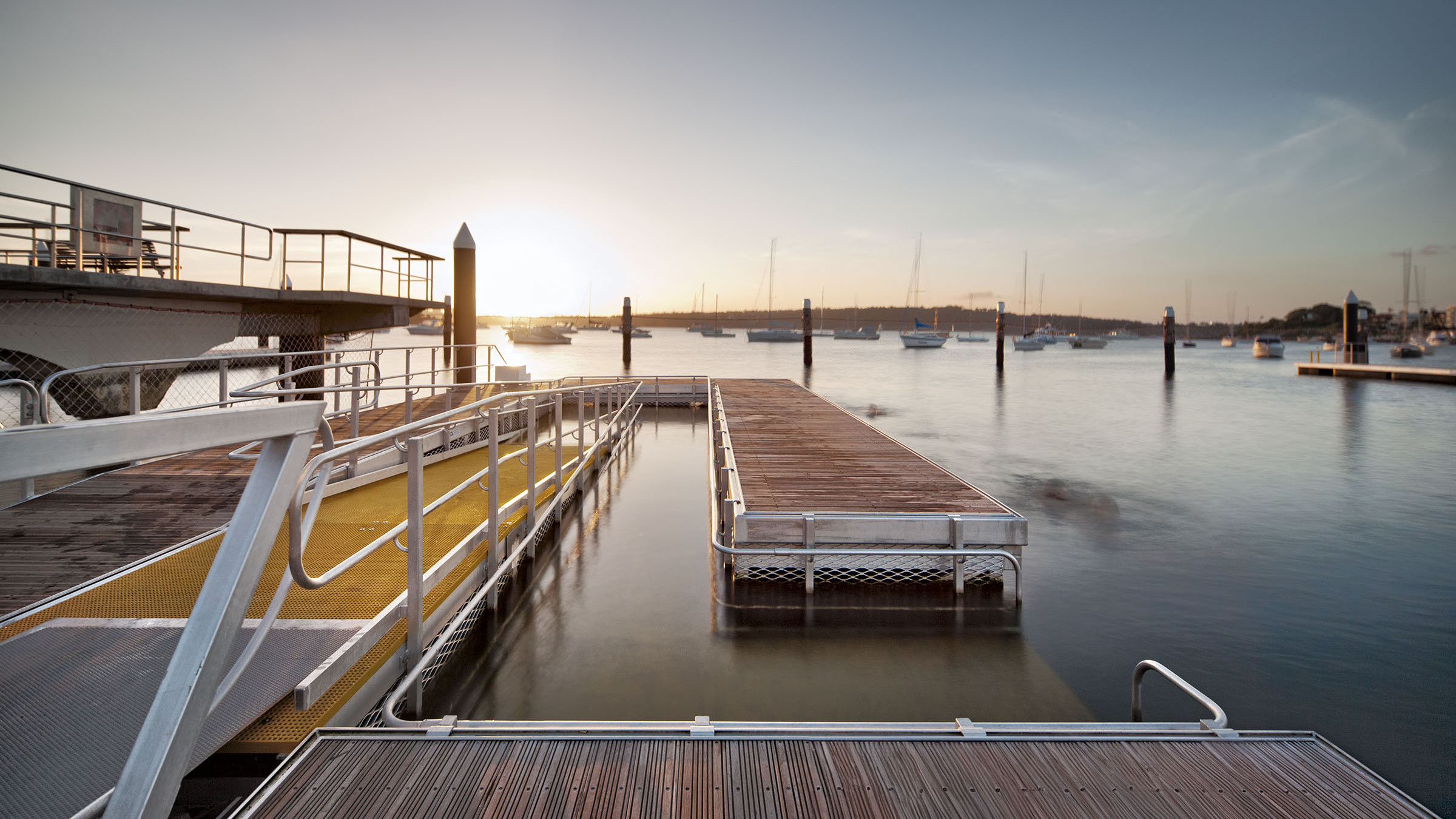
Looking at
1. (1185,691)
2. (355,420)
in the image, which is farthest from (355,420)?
(1185,691)

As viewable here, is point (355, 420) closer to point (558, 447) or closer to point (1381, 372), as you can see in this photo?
point (558, 447)

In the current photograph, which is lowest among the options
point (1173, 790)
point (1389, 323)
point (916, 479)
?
point (1173, 790)

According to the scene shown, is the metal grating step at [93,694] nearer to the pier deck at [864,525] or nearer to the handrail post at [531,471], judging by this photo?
the handrail post at [531,471]

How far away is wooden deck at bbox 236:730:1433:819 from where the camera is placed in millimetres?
2109

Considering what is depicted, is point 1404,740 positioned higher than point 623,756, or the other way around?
point 623,756

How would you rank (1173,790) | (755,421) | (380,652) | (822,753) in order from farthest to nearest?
(755,421), (380,652), (822,753), (1173,790)

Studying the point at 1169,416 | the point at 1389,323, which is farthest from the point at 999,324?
the point at 1389,323

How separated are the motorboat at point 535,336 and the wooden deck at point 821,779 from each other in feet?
314

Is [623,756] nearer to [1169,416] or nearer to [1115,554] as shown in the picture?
[1115,554]

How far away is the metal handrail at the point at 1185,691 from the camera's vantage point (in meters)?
2.59

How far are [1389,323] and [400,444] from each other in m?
152

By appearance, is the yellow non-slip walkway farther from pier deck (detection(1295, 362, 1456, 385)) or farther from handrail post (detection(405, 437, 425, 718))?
pier deck (detection(1295, 362, 1456, 385))

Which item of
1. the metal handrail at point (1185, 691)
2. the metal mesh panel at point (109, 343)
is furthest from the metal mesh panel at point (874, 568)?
the metal mesh panel at point (109, 343)

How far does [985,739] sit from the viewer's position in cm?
250
